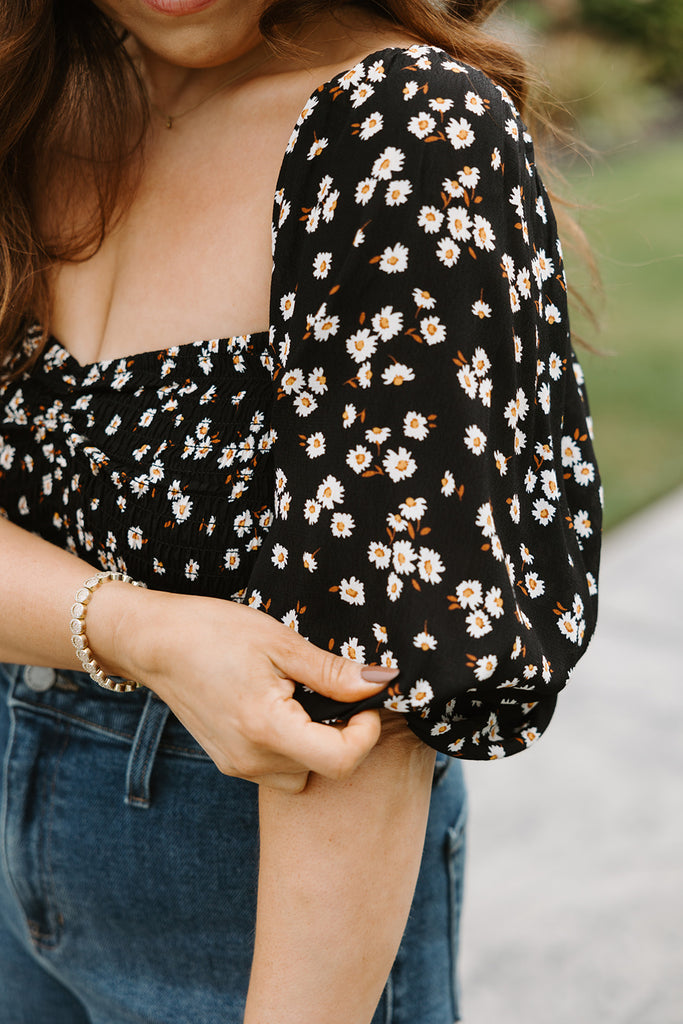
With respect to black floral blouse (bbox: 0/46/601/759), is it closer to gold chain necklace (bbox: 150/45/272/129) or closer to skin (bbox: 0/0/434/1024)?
skin (bbox: 0/0/434/1024)

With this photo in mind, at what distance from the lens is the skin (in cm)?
92

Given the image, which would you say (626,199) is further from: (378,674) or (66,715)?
(66,715)

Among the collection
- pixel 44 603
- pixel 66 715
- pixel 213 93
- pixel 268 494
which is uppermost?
pixel 213 93

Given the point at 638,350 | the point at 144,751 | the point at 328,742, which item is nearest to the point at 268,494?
the point at 328,742

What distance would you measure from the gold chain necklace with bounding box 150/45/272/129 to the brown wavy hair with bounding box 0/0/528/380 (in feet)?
0.10

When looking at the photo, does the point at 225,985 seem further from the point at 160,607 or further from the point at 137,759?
the point at 160,607

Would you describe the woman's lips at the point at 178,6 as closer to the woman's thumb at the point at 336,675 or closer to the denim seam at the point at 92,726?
the woman's thumb at the point at 336,675

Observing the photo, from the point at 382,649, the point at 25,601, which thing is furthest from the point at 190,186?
the point at 382,649

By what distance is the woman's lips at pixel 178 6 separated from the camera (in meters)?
1.12

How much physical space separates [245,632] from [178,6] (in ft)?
2.28

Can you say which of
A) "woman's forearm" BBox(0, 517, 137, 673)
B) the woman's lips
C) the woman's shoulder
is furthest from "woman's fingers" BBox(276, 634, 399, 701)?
the woman's lips

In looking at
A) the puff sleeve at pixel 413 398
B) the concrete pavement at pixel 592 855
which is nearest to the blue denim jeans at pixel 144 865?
the puff sleeve at pixel 413 398

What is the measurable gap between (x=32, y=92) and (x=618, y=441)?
457 cm

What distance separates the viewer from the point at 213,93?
1283 mm
